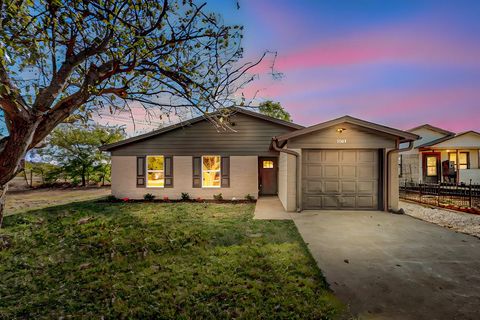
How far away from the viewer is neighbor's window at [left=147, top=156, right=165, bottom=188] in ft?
40.2

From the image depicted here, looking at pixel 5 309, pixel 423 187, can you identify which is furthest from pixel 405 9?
pixel 5 309

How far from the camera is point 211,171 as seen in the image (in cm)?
1223

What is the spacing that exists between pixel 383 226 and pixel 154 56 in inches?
294

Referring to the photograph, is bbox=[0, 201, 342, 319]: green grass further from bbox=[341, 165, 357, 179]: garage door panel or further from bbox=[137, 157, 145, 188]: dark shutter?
bbox=[137, 157, 145, 188]: dark shutter

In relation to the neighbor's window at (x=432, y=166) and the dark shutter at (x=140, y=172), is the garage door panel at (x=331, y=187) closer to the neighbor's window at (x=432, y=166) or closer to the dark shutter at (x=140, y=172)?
the dark shutter at (x=140, y=172)

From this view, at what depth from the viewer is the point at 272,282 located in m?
3.31

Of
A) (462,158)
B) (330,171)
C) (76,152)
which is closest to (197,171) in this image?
(330,171)

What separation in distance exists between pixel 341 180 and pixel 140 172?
1038 centimetres

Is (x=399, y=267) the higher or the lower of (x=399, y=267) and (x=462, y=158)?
the lower

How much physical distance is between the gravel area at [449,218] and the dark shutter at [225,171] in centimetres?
818

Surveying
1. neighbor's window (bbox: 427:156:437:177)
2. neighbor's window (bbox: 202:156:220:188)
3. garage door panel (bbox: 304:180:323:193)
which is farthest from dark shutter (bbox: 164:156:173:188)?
neighbor's window (bbox: 427:156:437:177)

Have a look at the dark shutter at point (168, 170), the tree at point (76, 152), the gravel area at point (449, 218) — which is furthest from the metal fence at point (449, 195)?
the tree at point (76, 152)

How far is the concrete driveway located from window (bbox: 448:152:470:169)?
14281 millimetres

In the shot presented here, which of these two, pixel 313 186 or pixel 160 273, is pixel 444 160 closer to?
pixel 313 186
